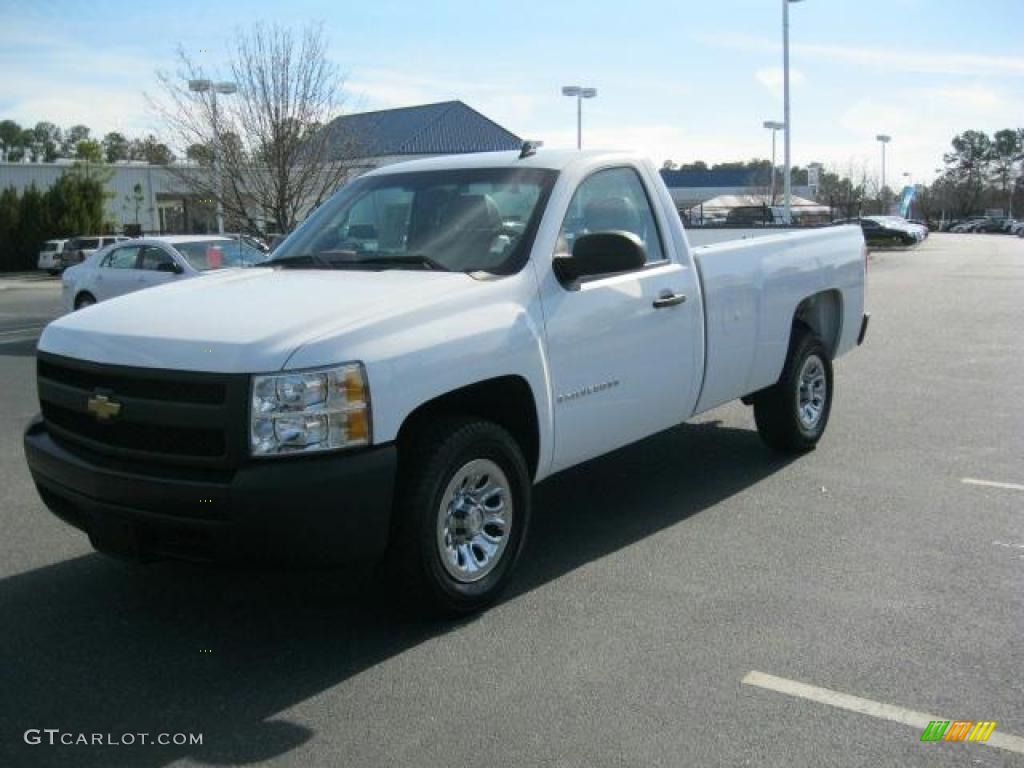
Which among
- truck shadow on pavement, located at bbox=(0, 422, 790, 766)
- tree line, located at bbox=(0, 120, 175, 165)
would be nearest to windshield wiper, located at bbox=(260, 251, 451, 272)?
truck shadow on pavement, located at bbox=(0, 422, 790, 766)

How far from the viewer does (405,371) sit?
13.1ft

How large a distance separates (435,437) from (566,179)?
168 centimetres

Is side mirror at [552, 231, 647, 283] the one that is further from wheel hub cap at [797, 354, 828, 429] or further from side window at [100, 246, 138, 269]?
side window at [100, 246, 138, 269]

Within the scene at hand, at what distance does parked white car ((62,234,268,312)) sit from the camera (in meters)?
15.0

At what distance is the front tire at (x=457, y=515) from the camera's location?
4.11 meters

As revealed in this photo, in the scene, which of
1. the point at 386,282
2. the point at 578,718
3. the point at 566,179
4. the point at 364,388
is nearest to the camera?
the point at 578,718

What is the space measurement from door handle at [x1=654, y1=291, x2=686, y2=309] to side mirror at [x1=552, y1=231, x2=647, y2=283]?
563 millimetres

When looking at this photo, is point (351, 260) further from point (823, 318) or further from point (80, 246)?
point (80, 246)

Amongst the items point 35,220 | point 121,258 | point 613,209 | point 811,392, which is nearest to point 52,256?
point 35,220

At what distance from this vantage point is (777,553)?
17.1 feet

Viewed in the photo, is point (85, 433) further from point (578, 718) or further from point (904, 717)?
point (904, 717)

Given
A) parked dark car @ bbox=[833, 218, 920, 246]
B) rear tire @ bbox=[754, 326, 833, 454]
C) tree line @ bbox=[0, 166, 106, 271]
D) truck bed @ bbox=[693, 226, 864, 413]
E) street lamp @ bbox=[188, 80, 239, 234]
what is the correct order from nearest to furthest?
truck bed @ bbox=[693, 226, 864, 413] → rear tire @ bbox=[754, 326, 833, 454] → street lamp @ bbox=[188, 80, 239, 234] → tree line @ bbox=[0, 166, 106, 271] → parked dark car @ bbox=[833, 218, 920, 246]

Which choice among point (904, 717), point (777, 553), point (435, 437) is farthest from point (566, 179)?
point (904, 717)

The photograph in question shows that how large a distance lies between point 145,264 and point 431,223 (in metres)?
11.9
